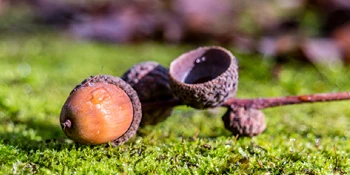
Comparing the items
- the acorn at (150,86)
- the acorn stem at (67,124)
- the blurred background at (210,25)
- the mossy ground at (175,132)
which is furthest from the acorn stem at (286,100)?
the blurred background at (210,25)

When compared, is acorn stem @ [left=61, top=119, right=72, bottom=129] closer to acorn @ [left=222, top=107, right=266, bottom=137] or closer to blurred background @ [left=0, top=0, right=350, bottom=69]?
acorn @ [left=222, top=107, right=266, bottom=137]

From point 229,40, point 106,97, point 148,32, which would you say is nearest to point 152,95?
point 106,97

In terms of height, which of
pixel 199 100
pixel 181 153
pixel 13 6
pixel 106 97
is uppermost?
pixel 13 6

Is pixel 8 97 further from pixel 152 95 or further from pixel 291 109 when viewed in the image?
pixel 291 109

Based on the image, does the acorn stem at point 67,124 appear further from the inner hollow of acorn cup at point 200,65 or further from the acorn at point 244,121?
the acorn at point 244,121

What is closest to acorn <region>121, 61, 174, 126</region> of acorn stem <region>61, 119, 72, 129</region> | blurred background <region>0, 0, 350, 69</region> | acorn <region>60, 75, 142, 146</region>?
acorn <region>60, 75, 142, 146</region>

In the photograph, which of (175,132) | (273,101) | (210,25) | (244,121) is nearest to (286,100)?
(273,101)
